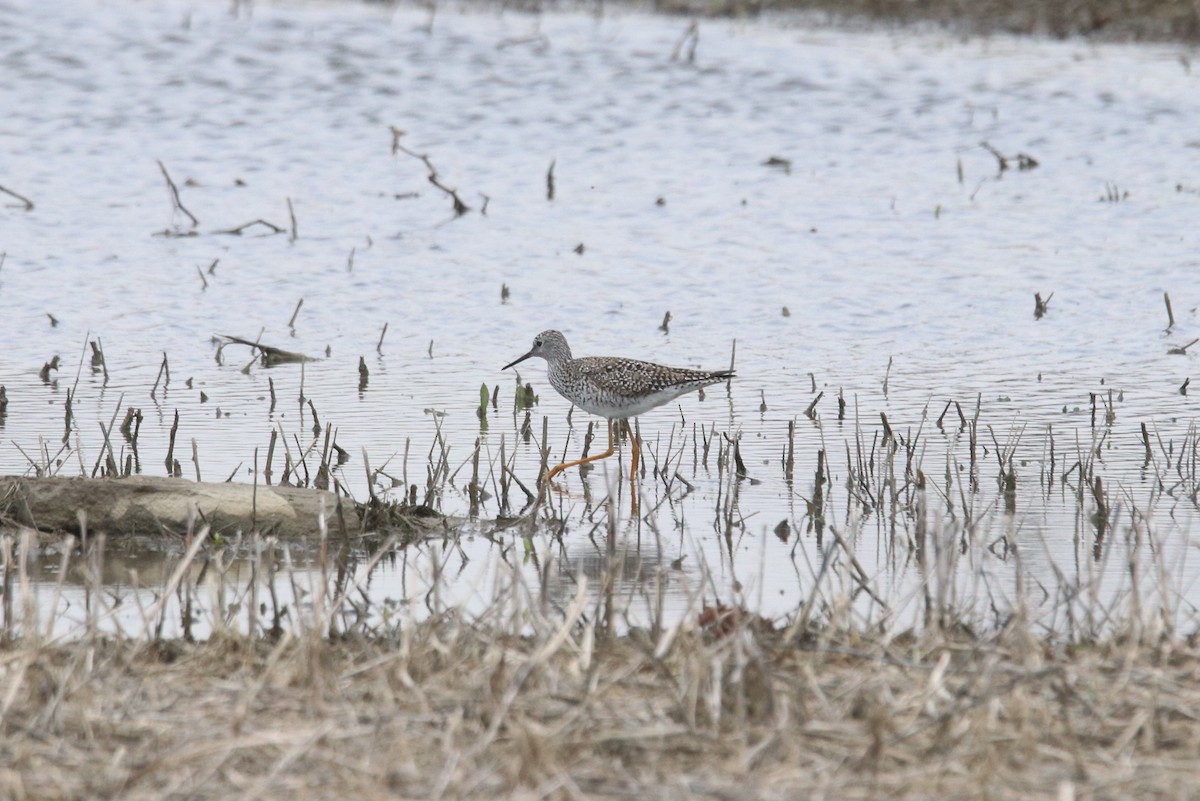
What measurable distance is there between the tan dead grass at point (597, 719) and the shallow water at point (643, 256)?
36.0 inches

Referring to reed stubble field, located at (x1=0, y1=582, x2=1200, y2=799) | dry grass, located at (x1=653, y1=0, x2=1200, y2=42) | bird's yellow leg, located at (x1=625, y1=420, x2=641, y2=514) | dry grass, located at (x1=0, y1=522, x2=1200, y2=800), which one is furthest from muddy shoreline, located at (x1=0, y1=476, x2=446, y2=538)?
dry grass, located at (x1=653, y1=0, x2=1200, y2=42)

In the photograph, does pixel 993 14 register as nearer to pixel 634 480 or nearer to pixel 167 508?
pixel 634 480

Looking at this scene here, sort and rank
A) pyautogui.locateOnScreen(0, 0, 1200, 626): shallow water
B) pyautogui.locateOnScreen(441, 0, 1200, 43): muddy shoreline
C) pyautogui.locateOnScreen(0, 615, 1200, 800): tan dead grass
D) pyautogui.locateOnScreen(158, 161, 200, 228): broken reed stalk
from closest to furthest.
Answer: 1. pyautogui.locateOnScreen(0, 615, 1200, 800): tan dead grass
2. pyautogui.locateOnScreen(0, 0, 1200, 626): shallow water
3. pyautogui.locateOnScreen(158, 161, 200, 228): broken reed stalk
4. pyautogui.locateOnScreen(441, 0, 1200, 43): muddy shoreline

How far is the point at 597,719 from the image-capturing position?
4.79 metres

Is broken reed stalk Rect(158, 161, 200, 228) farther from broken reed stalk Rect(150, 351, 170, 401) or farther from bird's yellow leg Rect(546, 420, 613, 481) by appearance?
bird's yellow leg Rect(546, 420, 613, 481)

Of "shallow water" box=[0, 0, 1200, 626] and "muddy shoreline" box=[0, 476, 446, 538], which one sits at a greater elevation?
"shallow water" box=[0, 0, 1200, 626]

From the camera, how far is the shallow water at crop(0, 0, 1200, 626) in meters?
8.62

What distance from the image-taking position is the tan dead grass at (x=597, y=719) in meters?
4.42

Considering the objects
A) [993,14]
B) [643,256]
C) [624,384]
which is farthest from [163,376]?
[993,14]

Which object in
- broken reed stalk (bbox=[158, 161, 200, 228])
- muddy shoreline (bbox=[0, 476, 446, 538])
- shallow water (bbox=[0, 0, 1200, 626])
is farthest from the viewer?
broken reed stalk (bbox=[158, 161, 200, 228])

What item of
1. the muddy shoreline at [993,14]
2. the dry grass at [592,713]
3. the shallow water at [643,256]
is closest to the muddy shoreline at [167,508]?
the shallow water at [643,256]

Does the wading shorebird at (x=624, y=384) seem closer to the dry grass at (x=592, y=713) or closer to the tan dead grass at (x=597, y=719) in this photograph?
the dry grass at (x=592, y=713)

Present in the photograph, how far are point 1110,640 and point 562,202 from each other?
11.8 metres

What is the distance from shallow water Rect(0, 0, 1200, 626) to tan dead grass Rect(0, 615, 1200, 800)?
0.91 meters
